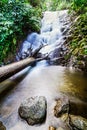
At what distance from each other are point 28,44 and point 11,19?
2306 millimetres

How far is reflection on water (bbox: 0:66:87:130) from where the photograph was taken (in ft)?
10.7

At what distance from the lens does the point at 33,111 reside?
325cm

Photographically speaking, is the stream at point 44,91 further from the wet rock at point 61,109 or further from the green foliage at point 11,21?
the green foliage at point 11,21

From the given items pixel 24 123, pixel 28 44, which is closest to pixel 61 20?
pixel 28 44

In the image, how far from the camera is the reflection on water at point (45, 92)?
3.28 meters

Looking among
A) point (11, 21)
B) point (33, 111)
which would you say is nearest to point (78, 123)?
point (33, 111)

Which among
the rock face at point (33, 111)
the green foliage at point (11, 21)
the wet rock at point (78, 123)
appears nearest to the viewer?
the wet rock at point (78, 123)

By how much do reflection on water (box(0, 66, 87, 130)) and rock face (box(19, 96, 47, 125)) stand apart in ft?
0.36

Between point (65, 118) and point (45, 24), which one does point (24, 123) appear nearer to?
point (65, 118)

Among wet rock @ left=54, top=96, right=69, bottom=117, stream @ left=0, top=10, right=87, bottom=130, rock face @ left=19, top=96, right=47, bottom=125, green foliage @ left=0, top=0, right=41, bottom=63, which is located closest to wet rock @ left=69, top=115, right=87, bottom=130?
stream @ left=0, top=10, right=87, bottom=130

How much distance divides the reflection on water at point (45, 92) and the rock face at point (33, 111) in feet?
0.36

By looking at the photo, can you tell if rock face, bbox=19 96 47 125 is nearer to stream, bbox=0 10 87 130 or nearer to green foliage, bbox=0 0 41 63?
stream, bbox=0 10 87 130

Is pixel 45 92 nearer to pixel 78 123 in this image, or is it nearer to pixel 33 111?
pixel 33 111

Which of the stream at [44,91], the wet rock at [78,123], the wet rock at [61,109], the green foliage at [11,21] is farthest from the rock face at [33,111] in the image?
the green foliage at [11,21]
